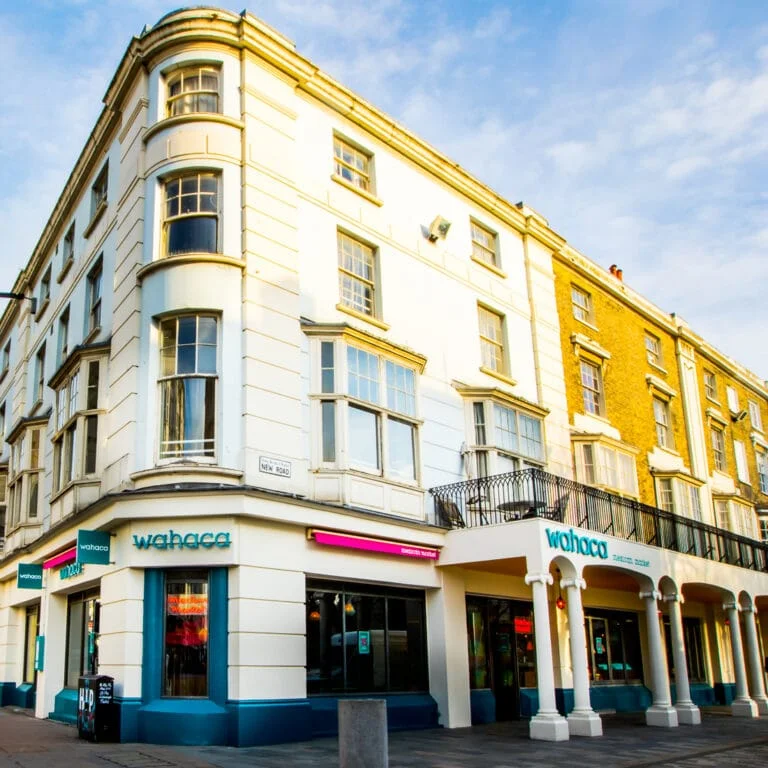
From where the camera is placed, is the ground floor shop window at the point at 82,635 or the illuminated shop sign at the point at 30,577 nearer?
the ground floor shop window at the point at 82,635

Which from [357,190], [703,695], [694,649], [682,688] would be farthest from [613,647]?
[357,190]

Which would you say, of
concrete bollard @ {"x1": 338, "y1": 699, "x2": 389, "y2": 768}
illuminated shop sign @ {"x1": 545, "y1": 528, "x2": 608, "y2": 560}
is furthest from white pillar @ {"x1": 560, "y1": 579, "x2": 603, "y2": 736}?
concrete bollard @ {"x1": 338, "y1": 699, "x2": 389, "y2": 768}

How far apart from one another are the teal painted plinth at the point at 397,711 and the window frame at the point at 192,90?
1099 cm

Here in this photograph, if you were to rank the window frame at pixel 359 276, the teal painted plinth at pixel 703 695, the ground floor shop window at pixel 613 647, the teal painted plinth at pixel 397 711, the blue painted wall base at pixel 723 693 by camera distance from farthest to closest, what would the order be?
the blue painted wall base at pixel 723 693, the teal painted plinth at pixel 703 695, the ground floor shop window at pixel 613 647, the window frame at pixel 359 276, the teal painted plinth at pixel 397 711

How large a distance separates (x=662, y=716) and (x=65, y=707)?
12.3m

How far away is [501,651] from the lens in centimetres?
1941

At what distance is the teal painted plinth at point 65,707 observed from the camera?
53.6 ft

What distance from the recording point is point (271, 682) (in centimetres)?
1374

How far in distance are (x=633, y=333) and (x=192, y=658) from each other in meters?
19.5

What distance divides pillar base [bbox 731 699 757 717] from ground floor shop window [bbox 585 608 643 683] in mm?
2741

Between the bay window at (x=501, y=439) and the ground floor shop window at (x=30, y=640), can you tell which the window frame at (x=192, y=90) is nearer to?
the bay window at (x=501, y=439)

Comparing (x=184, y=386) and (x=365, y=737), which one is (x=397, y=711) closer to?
(x=184, y=386)

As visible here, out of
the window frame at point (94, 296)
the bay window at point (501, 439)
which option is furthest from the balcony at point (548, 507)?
the window frame at point (94, 296)

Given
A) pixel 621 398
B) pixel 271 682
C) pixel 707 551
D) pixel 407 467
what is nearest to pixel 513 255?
pixel 621 398
